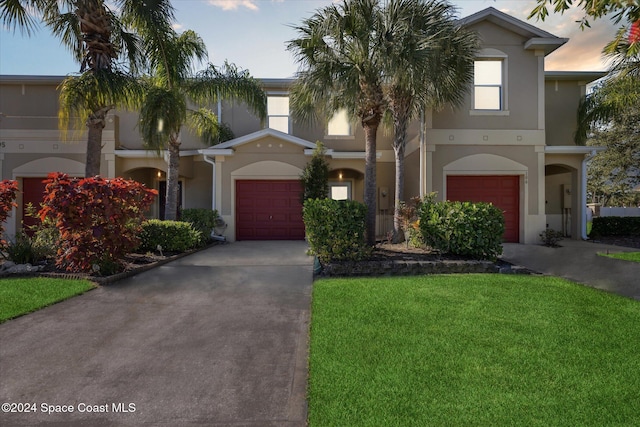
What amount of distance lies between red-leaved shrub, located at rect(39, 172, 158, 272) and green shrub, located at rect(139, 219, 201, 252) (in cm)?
228

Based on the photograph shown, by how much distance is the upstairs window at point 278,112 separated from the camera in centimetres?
1527

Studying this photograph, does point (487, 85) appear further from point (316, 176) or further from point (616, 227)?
point (616, 227)

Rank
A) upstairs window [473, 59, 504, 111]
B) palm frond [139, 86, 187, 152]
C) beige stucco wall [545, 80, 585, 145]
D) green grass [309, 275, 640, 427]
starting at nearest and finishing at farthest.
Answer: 1. green grass [309, 275, 640, 427]
2. palm frond [139, 86, 187, 152]
3. upstairs window [473, 59, 504, 111]
4. beige stucco wall [545, 80, 585, 145]

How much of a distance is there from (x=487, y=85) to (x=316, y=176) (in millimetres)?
7041

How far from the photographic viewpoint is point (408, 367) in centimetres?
337

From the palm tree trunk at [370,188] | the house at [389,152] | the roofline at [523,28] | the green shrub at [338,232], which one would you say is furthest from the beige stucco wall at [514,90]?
the green shrub at [338,232]

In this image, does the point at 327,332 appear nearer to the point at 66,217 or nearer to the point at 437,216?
the point at 437,216

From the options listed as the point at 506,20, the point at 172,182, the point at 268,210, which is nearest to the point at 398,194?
the point at 268,210

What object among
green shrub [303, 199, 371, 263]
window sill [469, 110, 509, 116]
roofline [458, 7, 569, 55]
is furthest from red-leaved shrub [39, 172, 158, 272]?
roofline [458, 7, 569, 55]

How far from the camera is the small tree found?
1290 centimetres

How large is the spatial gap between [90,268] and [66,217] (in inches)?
45.9

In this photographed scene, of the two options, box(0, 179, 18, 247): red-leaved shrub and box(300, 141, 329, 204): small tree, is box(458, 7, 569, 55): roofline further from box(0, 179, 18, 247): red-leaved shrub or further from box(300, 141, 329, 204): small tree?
box(0, 179, 18, 247): red-leaved shrub

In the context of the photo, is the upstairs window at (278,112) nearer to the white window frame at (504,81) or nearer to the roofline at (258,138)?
the roofline at (258,138)

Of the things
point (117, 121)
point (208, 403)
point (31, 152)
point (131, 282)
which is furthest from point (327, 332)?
point (31, 152)
